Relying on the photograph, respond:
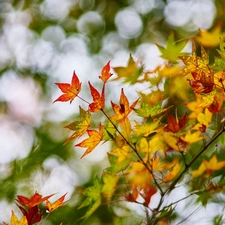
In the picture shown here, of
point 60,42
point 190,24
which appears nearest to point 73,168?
point 60,42

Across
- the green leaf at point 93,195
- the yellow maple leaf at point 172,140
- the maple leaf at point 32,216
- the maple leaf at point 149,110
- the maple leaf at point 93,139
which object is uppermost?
the maple leaf at point 149,110

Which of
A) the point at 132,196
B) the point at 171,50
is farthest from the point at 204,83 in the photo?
the point at 171,50

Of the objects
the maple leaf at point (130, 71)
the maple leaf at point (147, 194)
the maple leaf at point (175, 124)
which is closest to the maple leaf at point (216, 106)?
the maple leaf at point (175, 124)

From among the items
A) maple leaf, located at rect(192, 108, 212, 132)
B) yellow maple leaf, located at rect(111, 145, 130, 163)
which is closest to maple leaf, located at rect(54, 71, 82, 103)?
yellow maple leaf, located at rect(111, 145, 130, 163)

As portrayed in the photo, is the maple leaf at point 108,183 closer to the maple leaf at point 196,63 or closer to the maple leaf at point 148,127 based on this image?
the maple leaf at point 148,127

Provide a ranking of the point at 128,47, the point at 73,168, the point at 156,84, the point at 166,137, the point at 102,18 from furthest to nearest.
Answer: the point at 102,18
the point at 128,47
the point at 73,168
the point at 156,84
the point at 166,137

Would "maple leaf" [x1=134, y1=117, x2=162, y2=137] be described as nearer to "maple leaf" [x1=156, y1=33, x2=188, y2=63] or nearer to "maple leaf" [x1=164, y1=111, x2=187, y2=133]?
"maple leaf" [x1=164, y1=111, x2=187, y2=133]

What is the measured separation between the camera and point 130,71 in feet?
3.35

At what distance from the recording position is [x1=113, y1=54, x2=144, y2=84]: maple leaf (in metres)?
0.99

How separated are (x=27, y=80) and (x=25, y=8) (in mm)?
619

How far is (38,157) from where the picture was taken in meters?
1.50

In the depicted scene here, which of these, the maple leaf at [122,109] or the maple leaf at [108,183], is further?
the maple leaf at [108,183]

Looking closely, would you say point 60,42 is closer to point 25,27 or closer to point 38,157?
point 25,27

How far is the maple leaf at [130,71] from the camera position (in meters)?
0.99
